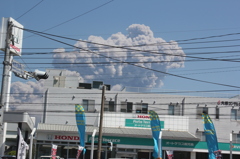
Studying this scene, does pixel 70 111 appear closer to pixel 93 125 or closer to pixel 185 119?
pixel 93 125

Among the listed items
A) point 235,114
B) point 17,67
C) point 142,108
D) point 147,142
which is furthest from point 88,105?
point 17,67

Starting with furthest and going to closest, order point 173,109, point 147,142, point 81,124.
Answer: point 173,109
point 147,142
point 81,124

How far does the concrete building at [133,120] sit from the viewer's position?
46.1 m

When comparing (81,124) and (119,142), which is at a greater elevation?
(81,124)

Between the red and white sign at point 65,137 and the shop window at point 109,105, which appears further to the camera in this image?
the shop window at point 109,105

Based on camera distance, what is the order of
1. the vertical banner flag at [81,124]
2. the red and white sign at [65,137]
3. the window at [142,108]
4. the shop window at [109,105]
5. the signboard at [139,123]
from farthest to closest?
the window at [142,108] → the shop window at [109,105] → the signboard at [139,123] → the red and white sign at [65,137] → the vertical banner flag at [81,124]

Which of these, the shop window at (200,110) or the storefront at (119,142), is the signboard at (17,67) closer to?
the storefront at (119,142)

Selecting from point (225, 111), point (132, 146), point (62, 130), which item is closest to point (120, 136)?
point (132, 146)

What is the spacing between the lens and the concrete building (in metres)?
46.1

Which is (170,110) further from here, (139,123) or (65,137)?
(65,137)

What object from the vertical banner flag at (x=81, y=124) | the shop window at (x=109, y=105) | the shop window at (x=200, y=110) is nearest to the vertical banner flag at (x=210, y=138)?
the vertical banner flag at (x=81, y=124)

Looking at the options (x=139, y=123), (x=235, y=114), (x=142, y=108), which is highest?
(x=142, y=108)

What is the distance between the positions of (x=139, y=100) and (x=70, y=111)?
8.52 meters

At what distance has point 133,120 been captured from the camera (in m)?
49.6
